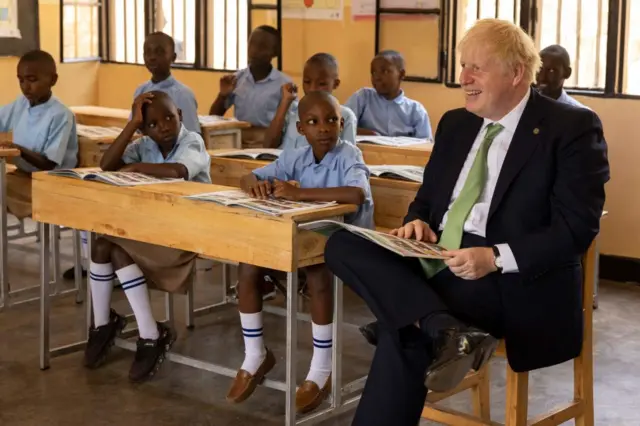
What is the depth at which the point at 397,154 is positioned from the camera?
4836 mm

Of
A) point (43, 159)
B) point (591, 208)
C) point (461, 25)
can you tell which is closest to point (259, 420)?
point (591, 208)

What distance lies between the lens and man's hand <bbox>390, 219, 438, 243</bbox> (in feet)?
9.47

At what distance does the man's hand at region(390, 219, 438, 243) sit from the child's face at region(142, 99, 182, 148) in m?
1.23

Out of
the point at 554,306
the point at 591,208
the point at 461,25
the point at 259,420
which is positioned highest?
the point at 461,25

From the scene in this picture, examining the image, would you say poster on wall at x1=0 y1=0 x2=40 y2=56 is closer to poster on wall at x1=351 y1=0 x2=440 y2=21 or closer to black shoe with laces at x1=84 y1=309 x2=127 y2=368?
poster on wall at x1=351 y1=0 x2=440 y2=21

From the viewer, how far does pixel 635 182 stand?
532 cm

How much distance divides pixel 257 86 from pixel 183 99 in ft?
2.08

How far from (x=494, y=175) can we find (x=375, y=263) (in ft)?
1.35

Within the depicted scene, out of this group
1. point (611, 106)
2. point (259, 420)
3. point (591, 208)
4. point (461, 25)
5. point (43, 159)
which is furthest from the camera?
point (461, 25)

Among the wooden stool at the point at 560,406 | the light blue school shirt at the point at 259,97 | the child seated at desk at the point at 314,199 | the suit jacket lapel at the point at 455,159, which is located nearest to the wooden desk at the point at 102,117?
the light blue school shirt at the point at 259,97

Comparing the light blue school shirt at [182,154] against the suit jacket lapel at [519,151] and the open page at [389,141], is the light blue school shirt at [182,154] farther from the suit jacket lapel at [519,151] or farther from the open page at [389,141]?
the suit jacket lapel at [519,151]

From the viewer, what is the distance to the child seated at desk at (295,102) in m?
4.84

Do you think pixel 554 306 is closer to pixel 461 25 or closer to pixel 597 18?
pixel 597 18

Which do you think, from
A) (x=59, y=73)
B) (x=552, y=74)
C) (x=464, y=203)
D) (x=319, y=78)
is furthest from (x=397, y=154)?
(x=59, y=73)
